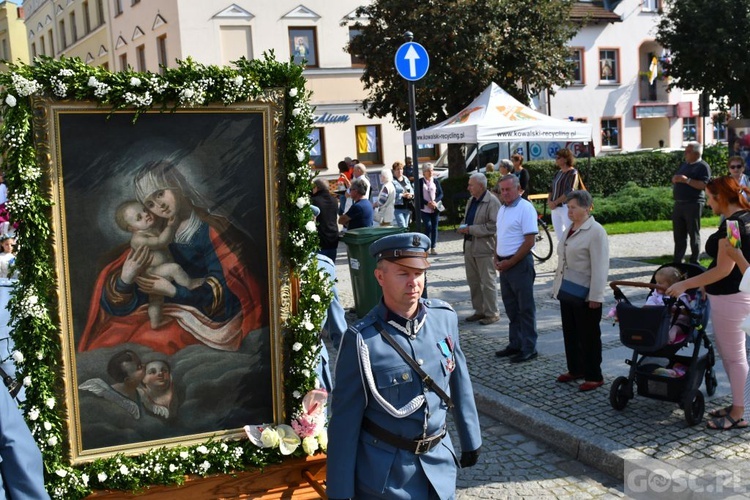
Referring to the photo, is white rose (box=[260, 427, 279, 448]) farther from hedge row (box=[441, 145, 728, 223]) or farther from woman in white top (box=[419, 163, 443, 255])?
hedge row (box=[441, 145, 728, 223])

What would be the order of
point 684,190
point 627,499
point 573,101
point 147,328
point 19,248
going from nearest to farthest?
1. point 19,248
2. point 147,328
3. point 627,499
4. point 684,190
5. point 573,101

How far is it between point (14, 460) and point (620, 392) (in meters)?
5.15

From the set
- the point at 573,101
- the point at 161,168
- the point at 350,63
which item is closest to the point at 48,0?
the point at 350,63

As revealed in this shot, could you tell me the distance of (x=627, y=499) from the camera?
562cm

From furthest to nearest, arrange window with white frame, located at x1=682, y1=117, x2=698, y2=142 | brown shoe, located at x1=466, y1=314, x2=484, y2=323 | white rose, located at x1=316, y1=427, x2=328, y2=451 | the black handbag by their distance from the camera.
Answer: window with white frame, located at x1=682, y1=117, x2=698, y2=142 → brown shoe, located at x1=466, y1=314, x2=484, y2=323 → the black handbag → white rose, located at x1=316, y1=427, x2=328, y2=451

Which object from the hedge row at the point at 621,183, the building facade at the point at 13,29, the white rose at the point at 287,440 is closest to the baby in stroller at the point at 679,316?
the white rose at the point at 287,440

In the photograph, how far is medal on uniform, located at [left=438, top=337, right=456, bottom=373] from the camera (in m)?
3.77

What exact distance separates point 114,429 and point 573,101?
38.5m

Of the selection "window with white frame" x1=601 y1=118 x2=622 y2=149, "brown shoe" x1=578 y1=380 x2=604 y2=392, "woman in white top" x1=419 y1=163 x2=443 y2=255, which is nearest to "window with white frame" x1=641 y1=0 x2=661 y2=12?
"window with white frame" x1=601 y1=118 x2=622 y2=149

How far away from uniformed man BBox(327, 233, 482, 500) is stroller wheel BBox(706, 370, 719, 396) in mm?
3991

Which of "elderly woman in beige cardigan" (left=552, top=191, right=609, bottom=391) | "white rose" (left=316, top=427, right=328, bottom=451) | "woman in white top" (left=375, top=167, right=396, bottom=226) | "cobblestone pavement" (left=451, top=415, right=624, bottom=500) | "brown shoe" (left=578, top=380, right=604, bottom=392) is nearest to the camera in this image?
"white rose" (left=316, top=427, right=328, bottom=451)

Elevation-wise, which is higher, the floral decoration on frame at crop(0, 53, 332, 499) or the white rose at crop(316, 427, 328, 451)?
the floral decoration on frame at crop(0, 53, 332, 499)

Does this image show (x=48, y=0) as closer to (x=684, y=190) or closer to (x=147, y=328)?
(x=684, y=190)

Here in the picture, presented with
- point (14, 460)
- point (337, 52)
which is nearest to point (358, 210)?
point (14, 460)
